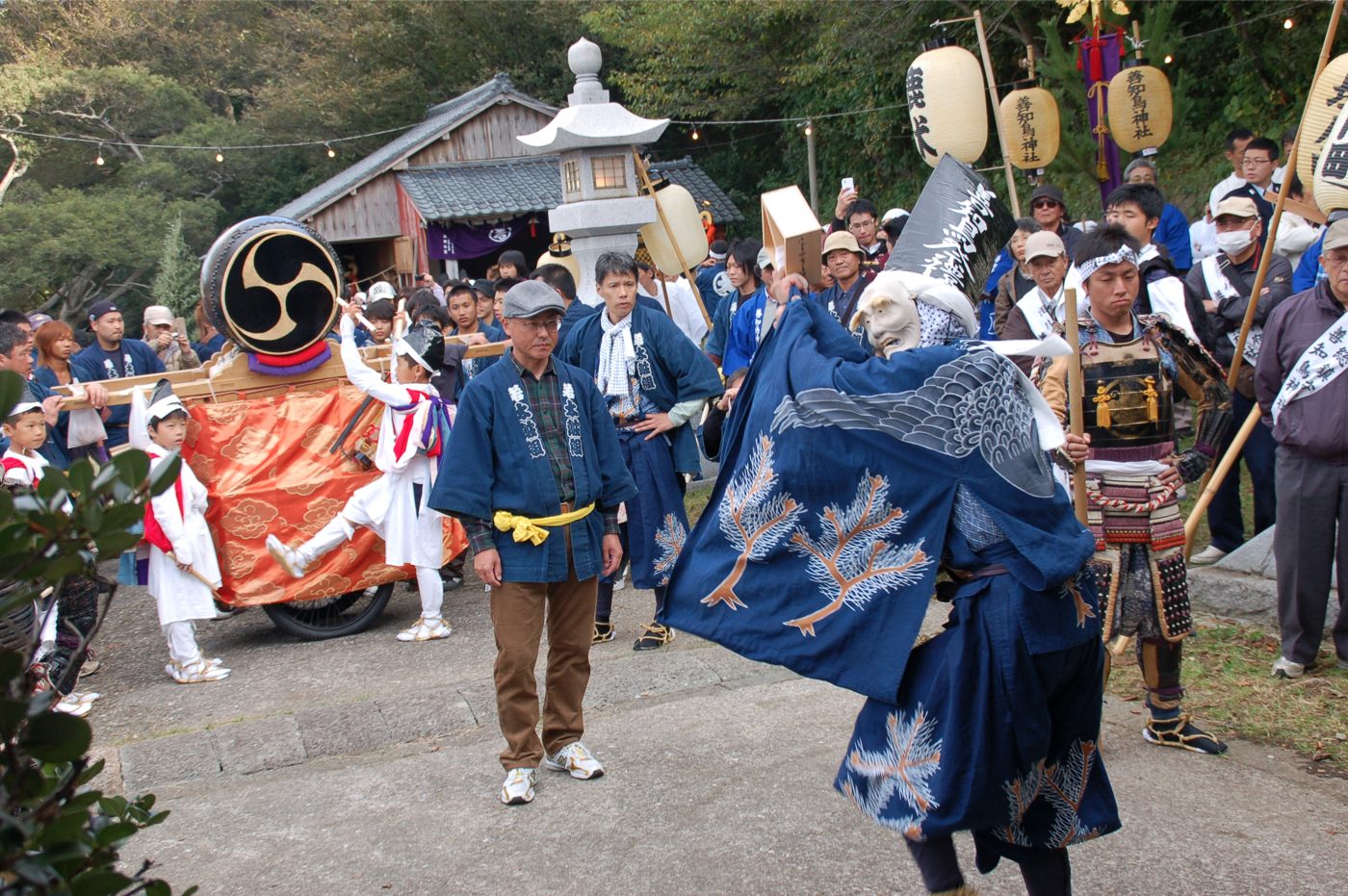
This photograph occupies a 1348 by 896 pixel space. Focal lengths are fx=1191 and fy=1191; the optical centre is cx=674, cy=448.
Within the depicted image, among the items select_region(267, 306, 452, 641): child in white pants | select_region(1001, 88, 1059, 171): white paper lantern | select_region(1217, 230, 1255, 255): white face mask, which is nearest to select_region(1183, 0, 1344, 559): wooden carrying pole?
select_region(1217, 230, 1255, 255): white face mask

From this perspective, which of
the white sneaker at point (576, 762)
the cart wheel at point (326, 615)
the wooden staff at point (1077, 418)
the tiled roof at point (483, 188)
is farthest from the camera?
the tiled roof at point (483, 188)

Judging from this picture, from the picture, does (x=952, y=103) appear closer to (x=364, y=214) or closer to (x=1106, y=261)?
(x=1106, y=261)

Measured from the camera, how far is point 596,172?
914 centimetres

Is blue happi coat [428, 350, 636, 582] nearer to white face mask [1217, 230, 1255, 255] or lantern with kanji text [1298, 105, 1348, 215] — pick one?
lantern with kanji text [1298, 105, 1348, 215]

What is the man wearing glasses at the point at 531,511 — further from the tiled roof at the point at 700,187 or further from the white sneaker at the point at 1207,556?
the tiled roof at the point at 700,187

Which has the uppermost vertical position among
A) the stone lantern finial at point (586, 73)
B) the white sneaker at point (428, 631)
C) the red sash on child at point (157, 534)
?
the stone lantern finial at point (586, 73)

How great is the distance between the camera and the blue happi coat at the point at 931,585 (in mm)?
2715

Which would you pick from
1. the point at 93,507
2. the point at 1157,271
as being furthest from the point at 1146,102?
the point at 93,507

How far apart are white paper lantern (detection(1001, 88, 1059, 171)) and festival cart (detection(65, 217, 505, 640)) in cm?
626

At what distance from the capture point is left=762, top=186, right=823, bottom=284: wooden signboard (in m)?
3.62

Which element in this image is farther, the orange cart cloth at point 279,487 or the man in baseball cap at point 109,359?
the man in baseball cap at point 109,359

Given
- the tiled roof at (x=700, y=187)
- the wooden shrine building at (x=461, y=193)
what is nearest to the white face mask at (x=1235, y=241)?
the wooden shrine building at (x=461, y=193)

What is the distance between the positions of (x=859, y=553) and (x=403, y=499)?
13.9 feet

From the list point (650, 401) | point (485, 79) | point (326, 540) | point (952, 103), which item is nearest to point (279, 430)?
point (326, 540)
